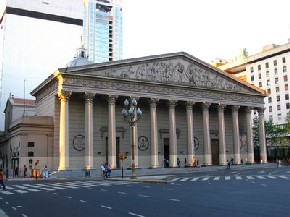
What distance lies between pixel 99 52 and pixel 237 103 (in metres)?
121

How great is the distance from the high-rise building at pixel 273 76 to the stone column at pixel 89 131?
59715 millimetres

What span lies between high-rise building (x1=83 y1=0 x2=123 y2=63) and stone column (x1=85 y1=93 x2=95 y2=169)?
413 feet

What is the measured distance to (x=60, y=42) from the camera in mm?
114812

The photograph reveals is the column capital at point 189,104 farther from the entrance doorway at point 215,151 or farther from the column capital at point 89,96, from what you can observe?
the column capital at point 89,96

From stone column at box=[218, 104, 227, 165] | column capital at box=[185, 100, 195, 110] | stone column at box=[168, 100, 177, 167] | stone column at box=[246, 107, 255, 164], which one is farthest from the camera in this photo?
stone column at box=[246, 107, 255, 164]

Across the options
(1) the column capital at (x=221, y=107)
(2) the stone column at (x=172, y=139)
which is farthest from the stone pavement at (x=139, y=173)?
(1) the column capital at (x=221, y=107)

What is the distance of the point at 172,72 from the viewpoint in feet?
186

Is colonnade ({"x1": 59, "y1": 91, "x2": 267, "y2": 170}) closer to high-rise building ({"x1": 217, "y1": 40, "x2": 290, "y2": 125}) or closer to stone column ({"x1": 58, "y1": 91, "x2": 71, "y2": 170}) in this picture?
stone column ({"x1": 58, "y1": 91, "x2": 71, "y2": 170})

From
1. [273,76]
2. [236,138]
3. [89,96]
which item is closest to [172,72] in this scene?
[89,96]

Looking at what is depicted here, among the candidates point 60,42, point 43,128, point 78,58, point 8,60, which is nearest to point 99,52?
point 60,42

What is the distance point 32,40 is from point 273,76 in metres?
65.3

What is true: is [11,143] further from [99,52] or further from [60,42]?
[99,52]

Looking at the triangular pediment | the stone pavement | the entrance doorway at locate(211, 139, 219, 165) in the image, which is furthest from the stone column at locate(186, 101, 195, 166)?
the entrance doorway at locate(211, 139, 219, 165)

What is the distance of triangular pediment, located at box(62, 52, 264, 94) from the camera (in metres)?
51.5
